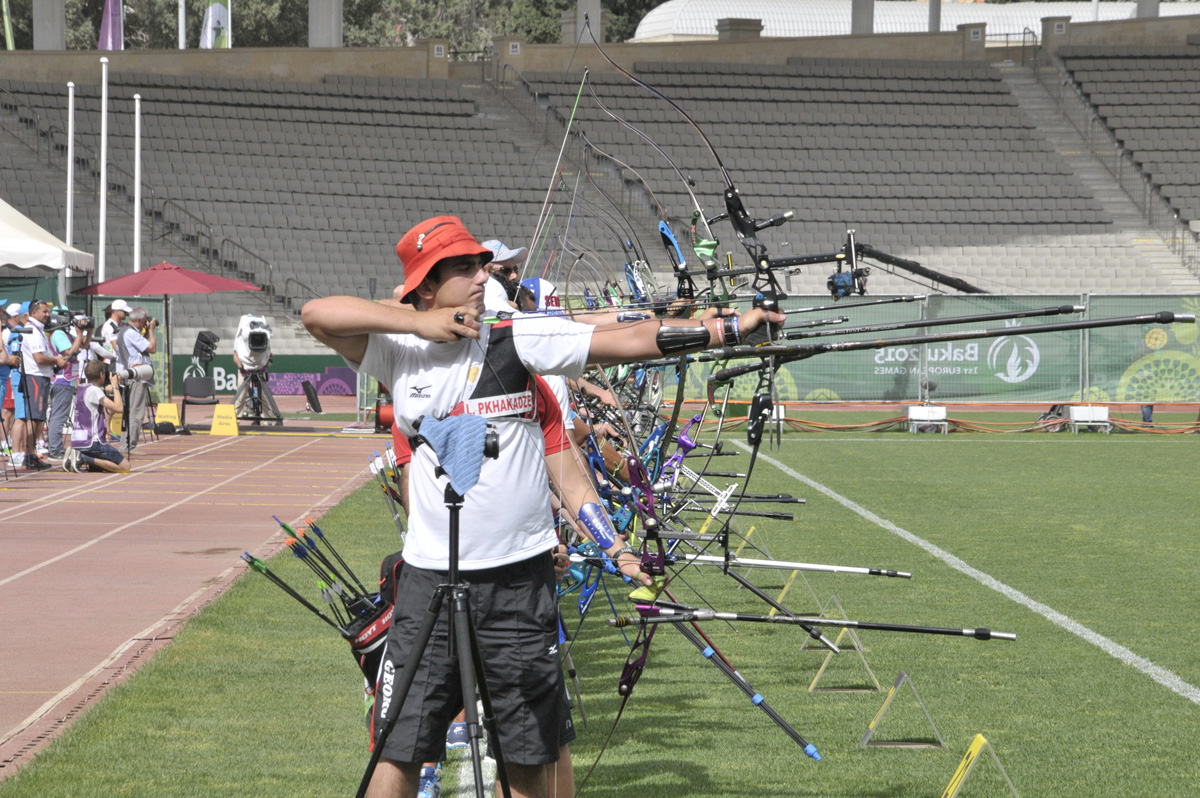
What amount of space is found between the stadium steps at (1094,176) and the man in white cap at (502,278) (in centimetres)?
2604

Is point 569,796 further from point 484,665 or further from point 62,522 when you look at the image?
point 62,522

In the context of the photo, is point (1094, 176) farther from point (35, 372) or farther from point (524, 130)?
point (35, 372)

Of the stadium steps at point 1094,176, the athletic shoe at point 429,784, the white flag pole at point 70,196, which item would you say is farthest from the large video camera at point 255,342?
the stadium steps at point 1094,176

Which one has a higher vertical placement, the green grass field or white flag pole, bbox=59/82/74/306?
Answer: white flag pole, bbox=59/82/74/306

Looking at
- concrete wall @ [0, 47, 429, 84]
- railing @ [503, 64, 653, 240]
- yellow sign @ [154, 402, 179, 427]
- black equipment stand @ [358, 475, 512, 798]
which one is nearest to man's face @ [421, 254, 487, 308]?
black equipment stand @ [358, 475, 512, 798]

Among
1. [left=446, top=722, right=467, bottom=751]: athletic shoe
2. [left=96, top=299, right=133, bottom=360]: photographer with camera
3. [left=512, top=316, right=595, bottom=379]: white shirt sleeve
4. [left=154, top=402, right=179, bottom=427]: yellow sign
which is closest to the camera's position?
[left=512, top=316, right=595, bottom=379]: white shirt sleeve

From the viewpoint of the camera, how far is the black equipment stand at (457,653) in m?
2.75

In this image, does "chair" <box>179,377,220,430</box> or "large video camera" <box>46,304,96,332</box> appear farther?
"chair" <box>179,377,220,430</box>

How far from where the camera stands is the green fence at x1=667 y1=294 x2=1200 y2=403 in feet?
66.3

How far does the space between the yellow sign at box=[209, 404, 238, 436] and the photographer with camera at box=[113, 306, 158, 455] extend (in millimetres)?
1706

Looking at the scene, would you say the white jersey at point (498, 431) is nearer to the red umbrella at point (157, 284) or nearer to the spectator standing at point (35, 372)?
the spectator standing at point (35, 372)

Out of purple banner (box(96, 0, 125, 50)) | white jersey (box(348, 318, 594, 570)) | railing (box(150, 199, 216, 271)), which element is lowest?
white jersey (box(348, 318, 594, 570))

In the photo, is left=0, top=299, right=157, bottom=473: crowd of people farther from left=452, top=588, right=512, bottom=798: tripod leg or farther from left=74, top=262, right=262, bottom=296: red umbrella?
left=452, top=588, right=512, bottom=798: tripod leg

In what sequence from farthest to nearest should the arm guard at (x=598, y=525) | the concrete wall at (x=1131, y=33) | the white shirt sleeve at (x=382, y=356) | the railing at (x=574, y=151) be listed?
the concrete wall at (x=1131, y=33) → the railing at (x=574, y=151) → the arm guard at (x=598, y=525) → the white shirt sleeve at (x=382, y=356)
